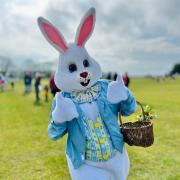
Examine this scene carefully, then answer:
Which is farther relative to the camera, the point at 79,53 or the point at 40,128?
the point at 40,128

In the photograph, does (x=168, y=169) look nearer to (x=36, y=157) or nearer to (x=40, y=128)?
(x=36, y=157)

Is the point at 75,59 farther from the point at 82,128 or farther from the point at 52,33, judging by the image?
the point at 82,128

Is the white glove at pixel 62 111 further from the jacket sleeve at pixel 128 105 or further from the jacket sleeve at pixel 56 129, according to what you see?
the jacket sleeve at pixel 128 105

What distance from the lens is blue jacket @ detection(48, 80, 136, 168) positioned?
14.5 ft

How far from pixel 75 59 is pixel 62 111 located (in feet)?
2.10

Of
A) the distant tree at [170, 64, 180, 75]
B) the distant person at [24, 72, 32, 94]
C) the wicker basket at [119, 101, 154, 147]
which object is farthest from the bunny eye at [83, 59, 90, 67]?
the distant tree at [170, 64, 180, 75]

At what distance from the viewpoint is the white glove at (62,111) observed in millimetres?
4359

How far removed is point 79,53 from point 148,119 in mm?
1117

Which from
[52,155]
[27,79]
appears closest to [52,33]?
[52,155]

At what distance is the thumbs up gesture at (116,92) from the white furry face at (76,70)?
246 mm

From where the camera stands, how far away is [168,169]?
727cm

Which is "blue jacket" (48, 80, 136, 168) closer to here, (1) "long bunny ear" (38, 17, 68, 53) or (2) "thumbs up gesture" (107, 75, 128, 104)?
(2) "thumbs up gesture" (107, 75, 128, 104)

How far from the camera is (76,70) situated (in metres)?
4.63

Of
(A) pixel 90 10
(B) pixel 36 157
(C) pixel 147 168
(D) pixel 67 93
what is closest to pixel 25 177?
(B) pixel 36 157
